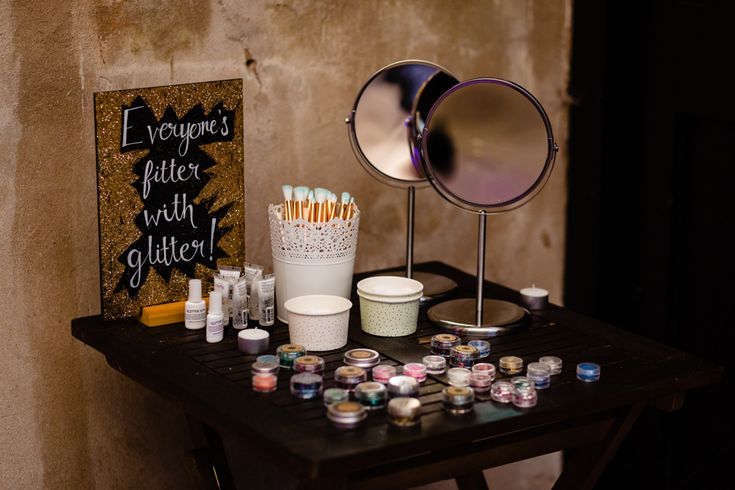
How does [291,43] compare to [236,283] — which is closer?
[236,283]

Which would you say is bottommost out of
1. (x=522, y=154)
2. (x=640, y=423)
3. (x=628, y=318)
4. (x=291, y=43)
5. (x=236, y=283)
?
(x=640, y=423)

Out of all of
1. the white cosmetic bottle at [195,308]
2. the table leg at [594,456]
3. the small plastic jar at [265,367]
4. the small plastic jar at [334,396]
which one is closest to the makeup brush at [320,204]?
A: the white cosmetic bottle at [195,308]

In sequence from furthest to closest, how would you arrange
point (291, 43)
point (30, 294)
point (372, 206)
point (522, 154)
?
1. point (372, 206)
2. point (291, 43)
3. point (30, 294)
4. point (522, 154)

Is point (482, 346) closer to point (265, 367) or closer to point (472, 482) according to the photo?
point (265, 367)

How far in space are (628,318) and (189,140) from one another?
1.28m

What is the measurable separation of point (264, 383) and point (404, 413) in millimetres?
258

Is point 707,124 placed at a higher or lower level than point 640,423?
higher

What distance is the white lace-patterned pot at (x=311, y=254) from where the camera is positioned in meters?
2.04

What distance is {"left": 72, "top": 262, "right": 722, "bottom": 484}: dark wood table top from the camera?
1548 mm

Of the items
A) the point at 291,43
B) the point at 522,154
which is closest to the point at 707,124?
the point at 522,154

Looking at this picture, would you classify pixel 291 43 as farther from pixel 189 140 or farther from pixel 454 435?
pixel 454 435

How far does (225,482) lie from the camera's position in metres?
2.04

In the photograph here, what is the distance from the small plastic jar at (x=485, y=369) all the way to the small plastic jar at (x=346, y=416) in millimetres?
248

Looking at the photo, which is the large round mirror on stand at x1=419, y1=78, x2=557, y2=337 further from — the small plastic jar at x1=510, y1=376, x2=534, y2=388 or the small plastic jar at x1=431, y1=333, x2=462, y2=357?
the small plastic jar at x1=510, y1=376, x2=534, y2=388
